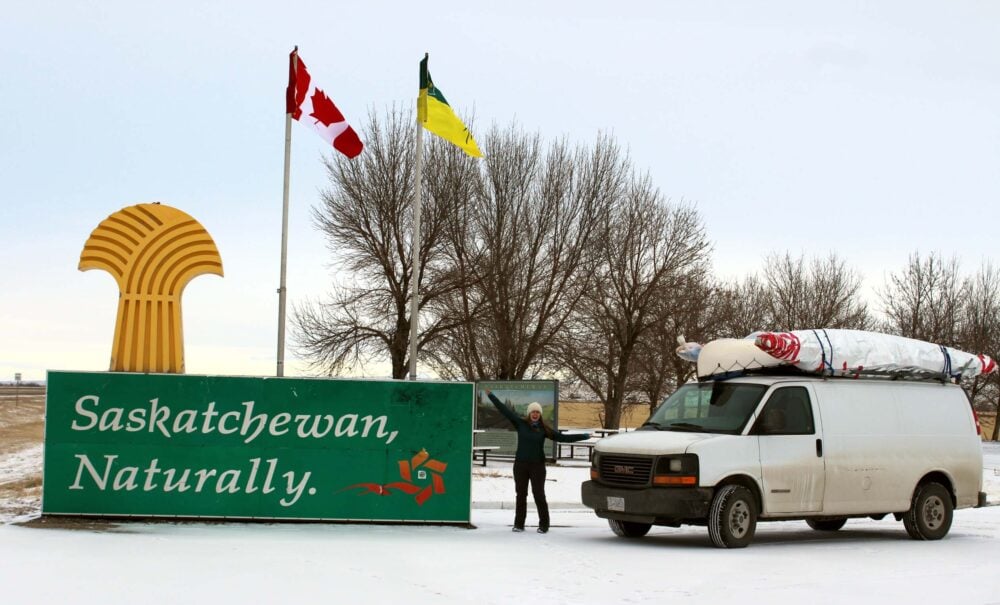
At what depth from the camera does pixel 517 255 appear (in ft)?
149

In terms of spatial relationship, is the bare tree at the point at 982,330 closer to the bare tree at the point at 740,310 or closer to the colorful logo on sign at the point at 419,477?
the bare tree at the point at 740,310

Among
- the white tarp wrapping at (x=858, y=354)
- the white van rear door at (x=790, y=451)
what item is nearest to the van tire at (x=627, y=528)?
A: the white van rear door at (x=790, y=451)

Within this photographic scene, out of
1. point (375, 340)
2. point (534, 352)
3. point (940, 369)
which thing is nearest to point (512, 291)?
point (534, 352)

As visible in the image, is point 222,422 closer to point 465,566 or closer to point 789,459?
point 465,566

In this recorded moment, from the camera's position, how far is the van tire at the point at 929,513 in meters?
15.2

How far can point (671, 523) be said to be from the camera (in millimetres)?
13500

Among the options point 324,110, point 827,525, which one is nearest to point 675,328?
point 324,110

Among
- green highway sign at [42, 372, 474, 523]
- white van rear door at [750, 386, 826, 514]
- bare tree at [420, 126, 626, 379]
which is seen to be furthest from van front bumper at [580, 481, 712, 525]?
bare tree at [420, 126, 626, 379]

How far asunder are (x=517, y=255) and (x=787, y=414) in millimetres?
31687

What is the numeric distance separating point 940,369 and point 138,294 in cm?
1083

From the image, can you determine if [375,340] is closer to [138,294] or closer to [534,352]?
[534,352]

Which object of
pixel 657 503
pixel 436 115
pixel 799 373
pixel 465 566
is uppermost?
pixel 436 115

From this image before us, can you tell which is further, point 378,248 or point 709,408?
point 378,248

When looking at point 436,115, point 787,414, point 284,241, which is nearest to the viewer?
point 787,414
